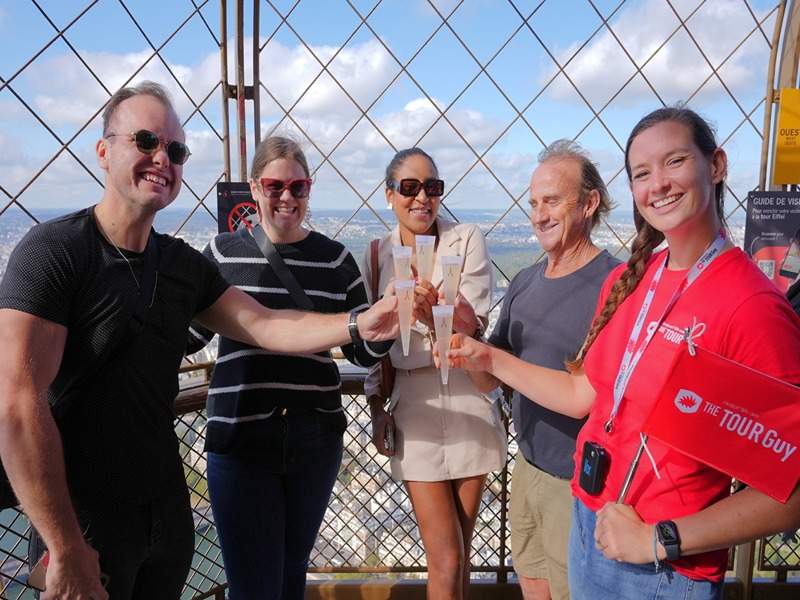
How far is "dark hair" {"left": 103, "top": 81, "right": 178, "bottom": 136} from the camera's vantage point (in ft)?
5.03

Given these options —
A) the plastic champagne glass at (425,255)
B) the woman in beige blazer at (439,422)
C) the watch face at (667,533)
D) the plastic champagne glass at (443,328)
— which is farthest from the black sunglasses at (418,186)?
the watch face at (667,533)

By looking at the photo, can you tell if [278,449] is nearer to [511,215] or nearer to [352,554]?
[352,554]

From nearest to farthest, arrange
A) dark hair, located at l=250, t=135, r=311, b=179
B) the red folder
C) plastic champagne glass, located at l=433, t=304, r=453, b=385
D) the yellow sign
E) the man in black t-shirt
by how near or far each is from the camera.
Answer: the red folder < the man in black t-shirt < plastic champagne glass, located at l=433, t=304, r=453, b=385 < dark hair, located at l=250, t=135, r=311, b=179 < the yellow sign

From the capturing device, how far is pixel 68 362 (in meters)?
1.41

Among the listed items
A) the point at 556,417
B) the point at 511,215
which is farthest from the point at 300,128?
the point at 556,417

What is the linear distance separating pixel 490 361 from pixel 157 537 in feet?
3.71

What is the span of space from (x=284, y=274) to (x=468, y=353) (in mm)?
726

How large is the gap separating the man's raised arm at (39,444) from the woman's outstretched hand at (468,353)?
1101mm

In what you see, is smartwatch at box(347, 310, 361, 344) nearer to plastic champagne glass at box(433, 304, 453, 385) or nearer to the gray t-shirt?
plastic champagne glass at box(433, 304, 453, 385)

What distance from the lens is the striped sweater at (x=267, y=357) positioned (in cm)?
197

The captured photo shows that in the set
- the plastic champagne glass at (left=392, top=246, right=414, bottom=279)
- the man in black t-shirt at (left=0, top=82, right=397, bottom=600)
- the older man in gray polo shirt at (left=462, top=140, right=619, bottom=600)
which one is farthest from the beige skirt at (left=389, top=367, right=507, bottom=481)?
the man in black t-shirt at (left=0, top=82, right=397, bottom=600)

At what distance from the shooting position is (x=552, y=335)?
1.95 meters

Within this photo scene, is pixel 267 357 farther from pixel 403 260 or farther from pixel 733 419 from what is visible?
pixel 733 419

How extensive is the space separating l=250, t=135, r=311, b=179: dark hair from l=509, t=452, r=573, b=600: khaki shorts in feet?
4.67
